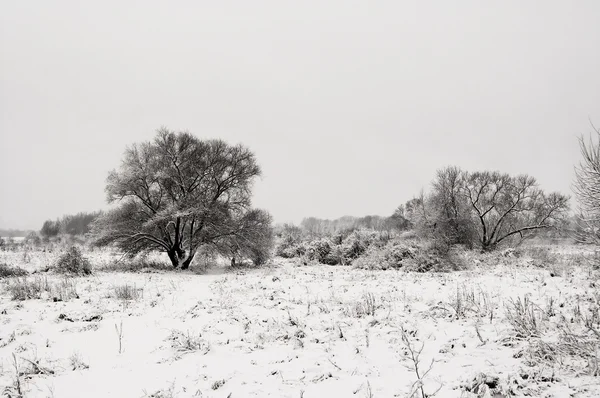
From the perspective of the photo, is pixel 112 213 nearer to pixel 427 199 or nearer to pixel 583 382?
pixel 583 382

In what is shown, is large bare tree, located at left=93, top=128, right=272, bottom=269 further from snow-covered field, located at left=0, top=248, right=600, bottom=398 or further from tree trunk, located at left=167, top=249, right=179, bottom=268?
snow-covered field, located at left=0, top=248, right=600, bottom=398

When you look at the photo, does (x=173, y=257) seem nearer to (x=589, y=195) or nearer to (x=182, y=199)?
(x=182, y=199)

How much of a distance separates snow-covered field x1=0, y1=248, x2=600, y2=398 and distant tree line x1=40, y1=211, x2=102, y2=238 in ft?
243

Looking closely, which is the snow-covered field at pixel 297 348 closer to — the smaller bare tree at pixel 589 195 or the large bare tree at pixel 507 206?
the smaller bare tree at pixel 589 195

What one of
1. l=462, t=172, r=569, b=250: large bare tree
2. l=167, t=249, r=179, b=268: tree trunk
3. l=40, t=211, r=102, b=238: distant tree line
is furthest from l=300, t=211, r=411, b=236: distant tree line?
l=40, t=211, r=102, b=238: distant tree line

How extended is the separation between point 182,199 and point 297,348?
17793 millimetres

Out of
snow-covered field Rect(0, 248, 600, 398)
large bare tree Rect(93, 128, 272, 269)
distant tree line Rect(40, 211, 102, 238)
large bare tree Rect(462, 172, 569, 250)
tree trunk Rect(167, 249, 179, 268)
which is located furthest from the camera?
distant tree line Rect(40, 211, 102, 238)

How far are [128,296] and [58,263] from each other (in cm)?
887

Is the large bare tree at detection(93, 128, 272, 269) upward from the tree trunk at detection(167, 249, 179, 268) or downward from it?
upward

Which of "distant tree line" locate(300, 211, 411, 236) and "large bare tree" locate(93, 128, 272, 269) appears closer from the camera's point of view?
"large bare tree" locate(93, 128, 272, 269)

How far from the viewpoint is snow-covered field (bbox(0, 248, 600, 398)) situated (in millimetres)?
4289

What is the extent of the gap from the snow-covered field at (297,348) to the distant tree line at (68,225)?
7419 centimetres

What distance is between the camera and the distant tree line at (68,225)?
7431 centimetres

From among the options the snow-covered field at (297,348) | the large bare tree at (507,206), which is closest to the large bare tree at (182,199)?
the snow-covered field at (297,348)
